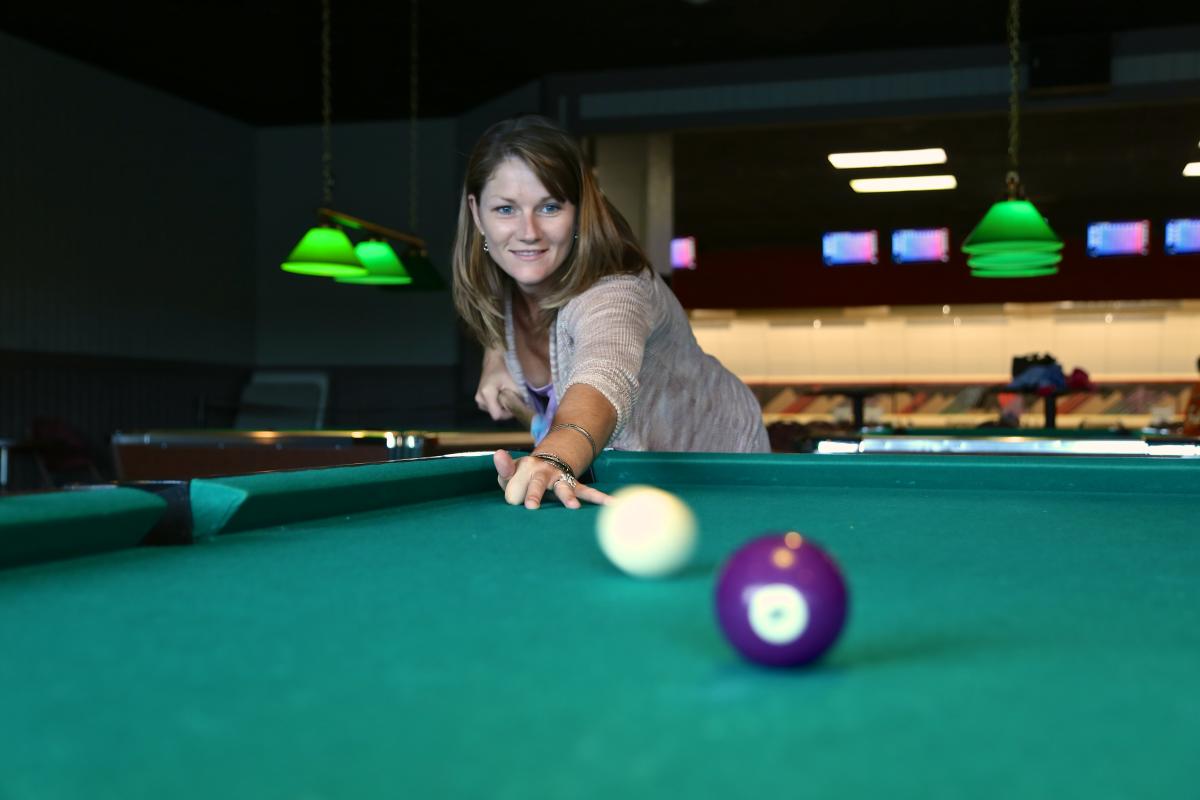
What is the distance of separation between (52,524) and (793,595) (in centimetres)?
90

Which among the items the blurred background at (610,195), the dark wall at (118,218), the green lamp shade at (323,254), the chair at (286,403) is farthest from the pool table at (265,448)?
the chair at (286,403)

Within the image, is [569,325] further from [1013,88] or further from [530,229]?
[1013,88]

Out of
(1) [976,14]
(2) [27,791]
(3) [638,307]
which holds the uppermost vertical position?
(1) [976,14]

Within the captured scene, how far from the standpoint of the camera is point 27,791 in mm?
588

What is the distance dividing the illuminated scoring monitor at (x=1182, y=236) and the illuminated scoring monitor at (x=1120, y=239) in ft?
0.51

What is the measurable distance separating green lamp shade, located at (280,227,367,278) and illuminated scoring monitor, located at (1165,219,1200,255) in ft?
21.2

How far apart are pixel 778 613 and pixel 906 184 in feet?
27.7

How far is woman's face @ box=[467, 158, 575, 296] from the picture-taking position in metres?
2.25

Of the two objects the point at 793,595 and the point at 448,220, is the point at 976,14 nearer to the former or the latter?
the point at 448,220

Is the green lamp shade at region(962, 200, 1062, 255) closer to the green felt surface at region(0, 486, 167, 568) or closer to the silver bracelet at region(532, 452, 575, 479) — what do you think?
the silver bracelet at region(532, 452, 575, 479)

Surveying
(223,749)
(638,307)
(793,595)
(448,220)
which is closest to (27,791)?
(223,749)

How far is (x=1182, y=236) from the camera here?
864 centimetres

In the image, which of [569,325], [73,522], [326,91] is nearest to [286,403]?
[326,91]

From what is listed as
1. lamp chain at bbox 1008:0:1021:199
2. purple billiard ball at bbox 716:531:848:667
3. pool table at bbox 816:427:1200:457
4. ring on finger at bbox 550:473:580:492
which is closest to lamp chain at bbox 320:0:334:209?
pool table at bbox 816:427:1200:457
